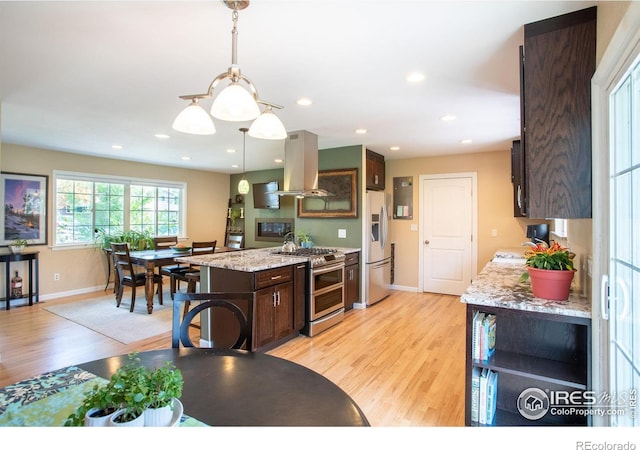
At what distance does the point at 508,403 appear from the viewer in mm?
1944

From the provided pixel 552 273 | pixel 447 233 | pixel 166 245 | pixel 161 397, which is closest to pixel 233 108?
pixel 161 397

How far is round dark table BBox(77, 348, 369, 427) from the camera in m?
0.94

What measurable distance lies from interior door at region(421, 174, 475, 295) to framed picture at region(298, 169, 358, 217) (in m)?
1.64

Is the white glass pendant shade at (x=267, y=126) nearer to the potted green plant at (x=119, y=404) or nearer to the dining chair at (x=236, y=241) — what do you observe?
the potted green plant at (x=119, y=404)

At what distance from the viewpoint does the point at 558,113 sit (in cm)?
160

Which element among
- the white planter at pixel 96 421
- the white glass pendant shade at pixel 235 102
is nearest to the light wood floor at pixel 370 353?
the white planter at pixel 96 421

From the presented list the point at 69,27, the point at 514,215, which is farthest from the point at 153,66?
the point at 514,215

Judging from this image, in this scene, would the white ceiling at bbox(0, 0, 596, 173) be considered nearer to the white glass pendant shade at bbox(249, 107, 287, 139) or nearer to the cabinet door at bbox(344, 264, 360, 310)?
Answer: the white glass pendant shade at bbox(249, 107, 287, 139)

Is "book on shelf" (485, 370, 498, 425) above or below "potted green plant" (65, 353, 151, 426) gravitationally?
below

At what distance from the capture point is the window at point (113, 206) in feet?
17.6

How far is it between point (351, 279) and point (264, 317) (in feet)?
5.62

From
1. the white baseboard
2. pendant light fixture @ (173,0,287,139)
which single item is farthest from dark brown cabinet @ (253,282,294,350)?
the white baseboard

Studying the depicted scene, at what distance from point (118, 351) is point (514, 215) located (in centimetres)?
533
